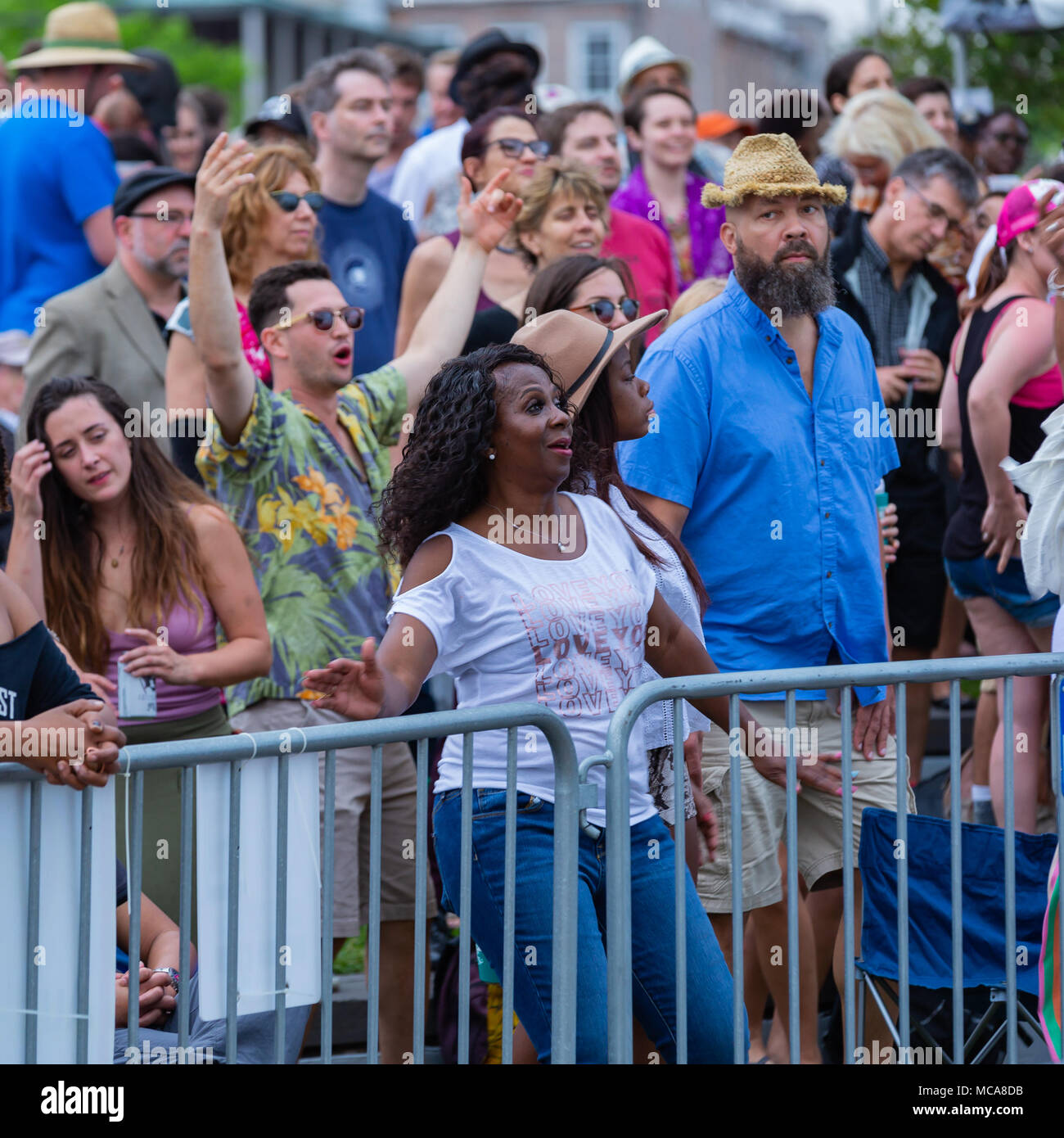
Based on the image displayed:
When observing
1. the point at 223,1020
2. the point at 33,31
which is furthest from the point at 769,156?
the point at 33,31

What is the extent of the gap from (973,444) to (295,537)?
2.38 meters

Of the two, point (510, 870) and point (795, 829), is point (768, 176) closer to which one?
point (795, 829)

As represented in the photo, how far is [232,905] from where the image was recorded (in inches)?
121

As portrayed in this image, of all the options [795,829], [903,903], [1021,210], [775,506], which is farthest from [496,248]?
[903,903]

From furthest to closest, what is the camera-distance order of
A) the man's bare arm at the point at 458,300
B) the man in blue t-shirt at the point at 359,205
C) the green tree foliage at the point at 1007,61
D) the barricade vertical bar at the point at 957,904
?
the green tree foliage at the point at 1007,61 < the man in blue t-shirt at the point at 359,205 < the man's bare arm at the point at 458,300 < the barricade vertical bar at the point at 957,904

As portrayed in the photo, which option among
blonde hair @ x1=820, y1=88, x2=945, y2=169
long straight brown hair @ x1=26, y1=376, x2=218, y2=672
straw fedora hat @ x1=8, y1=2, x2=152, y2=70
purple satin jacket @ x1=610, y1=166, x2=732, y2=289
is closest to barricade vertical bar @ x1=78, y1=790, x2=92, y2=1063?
long straight brown hair @ x1=26, y1=376, x2=218, y2=672

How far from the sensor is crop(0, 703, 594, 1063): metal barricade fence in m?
2.93

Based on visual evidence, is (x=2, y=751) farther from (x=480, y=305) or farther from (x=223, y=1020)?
(x=480, y=305)

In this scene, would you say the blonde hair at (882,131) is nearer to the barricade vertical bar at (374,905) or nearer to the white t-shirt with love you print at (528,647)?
the white t-shirt with love you print at (528,647)

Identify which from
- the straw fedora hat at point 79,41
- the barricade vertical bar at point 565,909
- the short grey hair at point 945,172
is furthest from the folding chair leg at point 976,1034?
the straw fedora hat at point 79,41

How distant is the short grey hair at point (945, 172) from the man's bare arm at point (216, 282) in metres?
3.07

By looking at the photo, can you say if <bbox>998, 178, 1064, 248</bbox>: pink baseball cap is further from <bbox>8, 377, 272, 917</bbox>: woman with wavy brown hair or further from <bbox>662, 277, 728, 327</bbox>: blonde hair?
<bbox>8, 377, 272, 917</bbox>: woman with wavy brown hair

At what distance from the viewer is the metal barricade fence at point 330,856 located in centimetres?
293
